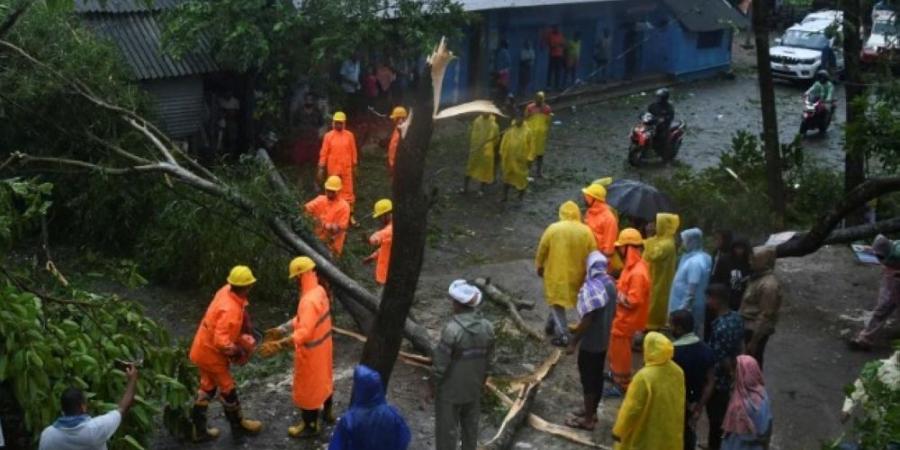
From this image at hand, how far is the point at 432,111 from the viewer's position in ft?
16.3

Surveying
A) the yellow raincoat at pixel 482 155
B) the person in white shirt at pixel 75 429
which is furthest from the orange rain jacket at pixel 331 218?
the person in white shirt at pixel 75 429

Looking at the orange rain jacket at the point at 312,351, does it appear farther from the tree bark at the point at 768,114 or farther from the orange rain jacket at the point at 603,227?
the tree bark at the point at 768,114

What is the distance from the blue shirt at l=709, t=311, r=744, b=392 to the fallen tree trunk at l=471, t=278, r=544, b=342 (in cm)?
263

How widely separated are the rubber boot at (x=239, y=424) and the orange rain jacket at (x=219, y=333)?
329 mm

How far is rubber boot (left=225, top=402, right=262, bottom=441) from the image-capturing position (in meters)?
7.68

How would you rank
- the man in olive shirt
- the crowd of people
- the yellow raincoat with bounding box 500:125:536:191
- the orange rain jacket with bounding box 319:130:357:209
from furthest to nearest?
the yellow raincoat with bounding box 500:125:536:191 < the orange rain jacket with bounding box 319:130:357:209 < the man in olive shirt < the crowd of people

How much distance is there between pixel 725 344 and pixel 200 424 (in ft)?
12.1

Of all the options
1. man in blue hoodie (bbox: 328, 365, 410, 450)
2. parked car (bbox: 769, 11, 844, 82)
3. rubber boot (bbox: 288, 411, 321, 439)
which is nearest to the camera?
man in blue hoodie (bbox: 328, 365, 410, 450)

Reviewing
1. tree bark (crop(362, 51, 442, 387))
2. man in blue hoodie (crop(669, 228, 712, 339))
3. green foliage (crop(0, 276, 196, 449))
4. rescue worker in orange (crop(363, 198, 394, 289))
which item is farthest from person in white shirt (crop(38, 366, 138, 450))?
man in blue hoodie (crop(669, 228, 712, 339))

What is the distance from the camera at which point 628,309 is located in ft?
28.6

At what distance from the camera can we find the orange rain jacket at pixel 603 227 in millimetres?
10477

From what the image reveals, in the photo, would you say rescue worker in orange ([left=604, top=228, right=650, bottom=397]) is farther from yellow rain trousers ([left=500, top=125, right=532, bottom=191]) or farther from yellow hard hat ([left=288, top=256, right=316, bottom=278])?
yellow rain trousers ([left=500, top=125, right=532, bottom=191])

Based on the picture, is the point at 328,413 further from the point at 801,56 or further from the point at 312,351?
the point at 801,56

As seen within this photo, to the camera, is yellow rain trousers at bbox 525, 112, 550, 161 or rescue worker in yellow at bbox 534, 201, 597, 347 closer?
rescue worker in yellow at bbox 534, 201, 597, 347
